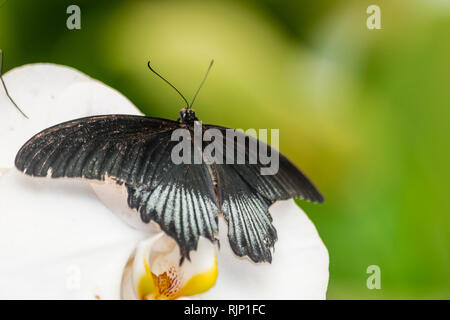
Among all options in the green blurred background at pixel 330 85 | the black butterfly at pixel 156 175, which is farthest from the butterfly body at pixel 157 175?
the green blurred background at pixel 330 85

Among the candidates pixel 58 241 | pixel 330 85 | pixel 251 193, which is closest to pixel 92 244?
pixel 58 241

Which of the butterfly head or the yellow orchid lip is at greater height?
the butterfly head

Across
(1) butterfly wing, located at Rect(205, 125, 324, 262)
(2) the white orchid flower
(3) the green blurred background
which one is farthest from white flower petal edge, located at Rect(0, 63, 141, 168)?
(3) the green blurred background

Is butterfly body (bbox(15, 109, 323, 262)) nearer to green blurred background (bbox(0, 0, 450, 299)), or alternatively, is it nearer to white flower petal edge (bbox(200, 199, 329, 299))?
white flower petal edge (bbox(200, 199, 329, 299))

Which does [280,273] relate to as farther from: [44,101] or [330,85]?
[330,85]

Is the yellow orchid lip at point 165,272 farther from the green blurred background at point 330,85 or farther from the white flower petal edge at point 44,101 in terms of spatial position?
the green blurred background at point 330,85

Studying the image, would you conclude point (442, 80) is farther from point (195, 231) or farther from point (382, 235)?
point (195, 231)

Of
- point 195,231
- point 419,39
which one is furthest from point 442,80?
point 195,231
